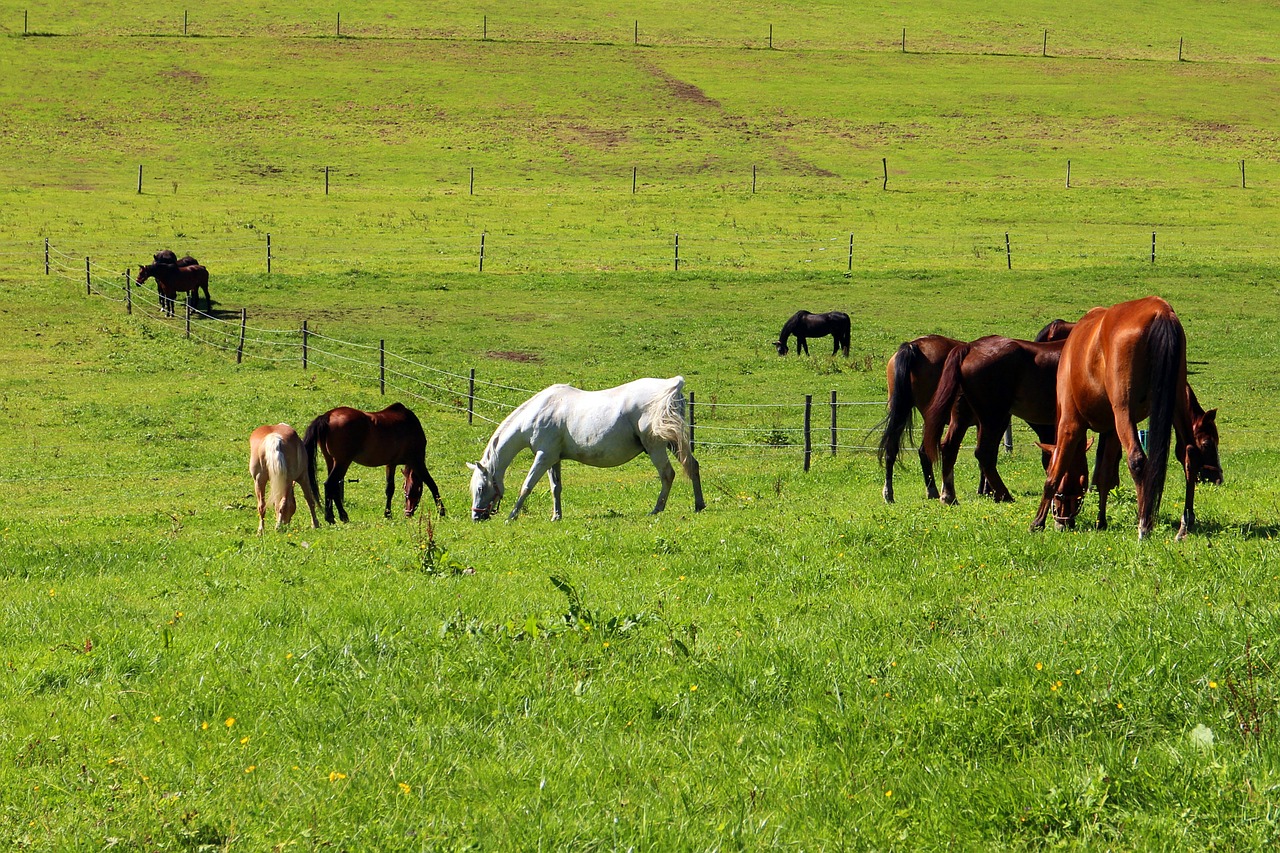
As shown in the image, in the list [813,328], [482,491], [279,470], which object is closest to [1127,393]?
[482,491]

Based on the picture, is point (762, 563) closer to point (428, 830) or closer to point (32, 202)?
point (428, 830)

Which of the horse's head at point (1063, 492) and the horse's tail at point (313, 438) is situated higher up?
the horse's head at point (1063, 492)

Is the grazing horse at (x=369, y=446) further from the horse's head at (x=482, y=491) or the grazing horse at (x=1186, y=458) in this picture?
→ the grazing horse at (x=1186, y=458)

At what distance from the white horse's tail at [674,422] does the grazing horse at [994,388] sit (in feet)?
9.23

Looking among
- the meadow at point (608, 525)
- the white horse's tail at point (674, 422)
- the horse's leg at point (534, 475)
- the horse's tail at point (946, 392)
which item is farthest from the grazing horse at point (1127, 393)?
the horse's leg at point (534, 475)

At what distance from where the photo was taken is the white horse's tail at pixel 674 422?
1409 cm

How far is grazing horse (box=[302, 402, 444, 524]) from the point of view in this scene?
1628 cm

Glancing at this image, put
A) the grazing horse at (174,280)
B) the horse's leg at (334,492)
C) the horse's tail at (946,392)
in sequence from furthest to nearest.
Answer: the grazing horse at (174,280) < the horse's leg at (334,492) < the horse's tail at (946,392)

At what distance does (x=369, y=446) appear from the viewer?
16.9 m

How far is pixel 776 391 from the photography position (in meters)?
25.8

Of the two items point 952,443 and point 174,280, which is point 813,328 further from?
point 174,280

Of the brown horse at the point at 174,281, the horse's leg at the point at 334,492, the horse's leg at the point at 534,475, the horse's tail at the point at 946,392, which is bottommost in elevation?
the horse's leg at the point at 334,492

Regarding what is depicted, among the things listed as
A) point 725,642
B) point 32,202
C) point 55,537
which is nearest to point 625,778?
point 725,642

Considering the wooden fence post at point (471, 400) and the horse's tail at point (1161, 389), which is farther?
the wooden fence post at point (471, 400)
